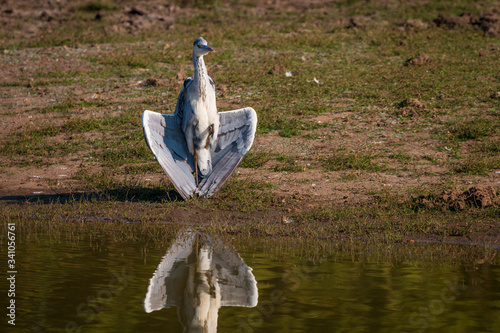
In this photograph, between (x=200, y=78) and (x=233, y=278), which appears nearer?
(x=233, y=278)

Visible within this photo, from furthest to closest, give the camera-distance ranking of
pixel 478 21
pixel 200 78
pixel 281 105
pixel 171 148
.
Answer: pixel 478 21 → pixel 281 105 → pixel 171 148 → pixel 200 78

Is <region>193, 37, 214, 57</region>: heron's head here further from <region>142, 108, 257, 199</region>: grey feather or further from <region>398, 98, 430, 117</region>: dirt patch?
<region>398, 98, 430, 117</region>: dirt patch

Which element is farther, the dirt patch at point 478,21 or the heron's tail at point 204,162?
the dirt patch at point 478,21

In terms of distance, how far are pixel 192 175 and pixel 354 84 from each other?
511 centimetres

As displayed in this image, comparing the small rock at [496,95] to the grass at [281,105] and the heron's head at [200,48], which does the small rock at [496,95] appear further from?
the heron's head at [200,48]

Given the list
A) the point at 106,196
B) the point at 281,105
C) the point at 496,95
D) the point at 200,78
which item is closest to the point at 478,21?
the point at 496,95

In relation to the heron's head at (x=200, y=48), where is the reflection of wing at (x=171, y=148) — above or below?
below

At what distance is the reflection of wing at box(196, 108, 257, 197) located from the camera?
8.59 metres

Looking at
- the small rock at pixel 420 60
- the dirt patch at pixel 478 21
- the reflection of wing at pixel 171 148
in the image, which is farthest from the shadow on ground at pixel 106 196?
the dirt patch at pixel 478 21

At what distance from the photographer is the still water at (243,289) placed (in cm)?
501

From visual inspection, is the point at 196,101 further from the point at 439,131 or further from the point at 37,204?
the point at 439,131

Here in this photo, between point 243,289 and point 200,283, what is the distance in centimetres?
41

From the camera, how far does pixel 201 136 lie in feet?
28.3

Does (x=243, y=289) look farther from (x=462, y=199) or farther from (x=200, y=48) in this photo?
(x=200, y=48)
